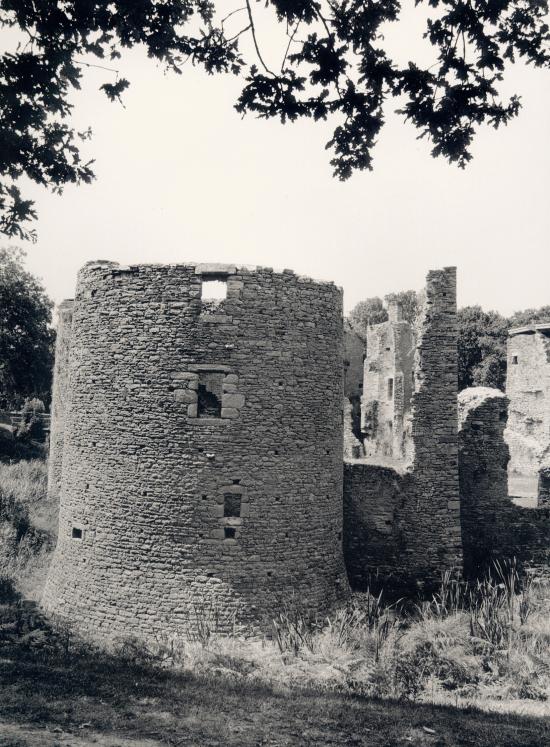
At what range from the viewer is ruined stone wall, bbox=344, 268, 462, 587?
1302cm

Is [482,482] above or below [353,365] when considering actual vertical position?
below

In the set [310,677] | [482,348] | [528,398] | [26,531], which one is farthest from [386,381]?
[310,677]

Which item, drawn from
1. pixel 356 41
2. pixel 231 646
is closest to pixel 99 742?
pixel 231 646

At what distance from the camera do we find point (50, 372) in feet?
110

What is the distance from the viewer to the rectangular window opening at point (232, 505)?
11069mm

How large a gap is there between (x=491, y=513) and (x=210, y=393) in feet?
23.4

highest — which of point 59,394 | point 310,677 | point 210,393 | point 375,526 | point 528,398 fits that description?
point 528,398

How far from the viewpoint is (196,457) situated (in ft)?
36.4

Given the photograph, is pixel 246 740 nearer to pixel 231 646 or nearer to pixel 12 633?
pixel 231 646

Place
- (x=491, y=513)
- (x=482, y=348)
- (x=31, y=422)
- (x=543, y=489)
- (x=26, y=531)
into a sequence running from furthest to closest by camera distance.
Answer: (x=482, y=348) < (x=31, y=422) < (x=26, y=531) < (x=543, y=489) < (x=491, y=513)

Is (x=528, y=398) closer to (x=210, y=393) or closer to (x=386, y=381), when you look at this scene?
(x=386, y=381)

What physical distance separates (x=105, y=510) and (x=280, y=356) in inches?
170

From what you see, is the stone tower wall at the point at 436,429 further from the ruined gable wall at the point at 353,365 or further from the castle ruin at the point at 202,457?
the ruined gable wall at the point at 353,365

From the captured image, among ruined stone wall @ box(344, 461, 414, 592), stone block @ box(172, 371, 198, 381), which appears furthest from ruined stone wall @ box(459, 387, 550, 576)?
stone block @ box(172, 371, 198, 381)
